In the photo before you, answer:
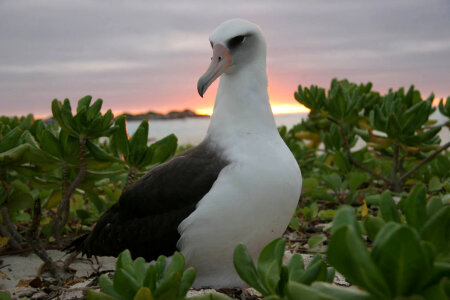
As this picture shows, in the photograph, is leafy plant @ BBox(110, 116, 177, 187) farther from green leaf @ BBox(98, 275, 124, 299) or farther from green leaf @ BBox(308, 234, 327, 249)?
green leaf @ BBox(98, 275, 124, 299)

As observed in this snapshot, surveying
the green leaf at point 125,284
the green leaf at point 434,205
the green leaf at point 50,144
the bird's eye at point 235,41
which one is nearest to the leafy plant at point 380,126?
the bird's eye at point 235,41

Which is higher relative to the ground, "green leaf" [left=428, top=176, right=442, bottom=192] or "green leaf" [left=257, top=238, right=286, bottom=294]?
"green leaf" [left=257, top=238, right=286, bottom=294]

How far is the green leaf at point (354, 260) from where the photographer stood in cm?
110

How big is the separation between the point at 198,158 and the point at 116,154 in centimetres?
110

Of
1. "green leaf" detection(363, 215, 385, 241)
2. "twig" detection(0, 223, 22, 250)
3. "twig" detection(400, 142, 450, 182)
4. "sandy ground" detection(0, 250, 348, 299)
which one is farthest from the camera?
"twig" detection(400, 142, 450, 182)

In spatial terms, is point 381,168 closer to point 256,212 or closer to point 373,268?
point 256,212

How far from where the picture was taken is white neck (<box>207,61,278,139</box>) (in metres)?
2.62

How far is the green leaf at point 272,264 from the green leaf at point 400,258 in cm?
41

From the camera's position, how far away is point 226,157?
2.50 meters

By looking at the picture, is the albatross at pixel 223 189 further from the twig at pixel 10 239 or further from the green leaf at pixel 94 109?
the twig at pixel 10 239

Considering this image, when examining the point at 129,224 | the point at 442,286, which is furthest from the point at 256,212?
the point at 442,286

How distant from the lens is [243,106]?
2.65 m

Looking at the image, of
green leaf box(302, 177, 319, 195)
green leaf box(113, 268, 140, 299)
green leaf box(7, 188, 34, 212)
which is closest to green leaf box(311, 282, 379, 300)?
green leaf box(113, 268, 140, 299)

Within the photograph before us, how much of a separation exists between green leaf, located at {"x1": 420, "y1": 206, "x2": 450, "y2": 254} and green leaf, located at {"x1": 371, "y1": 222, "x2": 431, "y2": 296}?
0.58 ft
